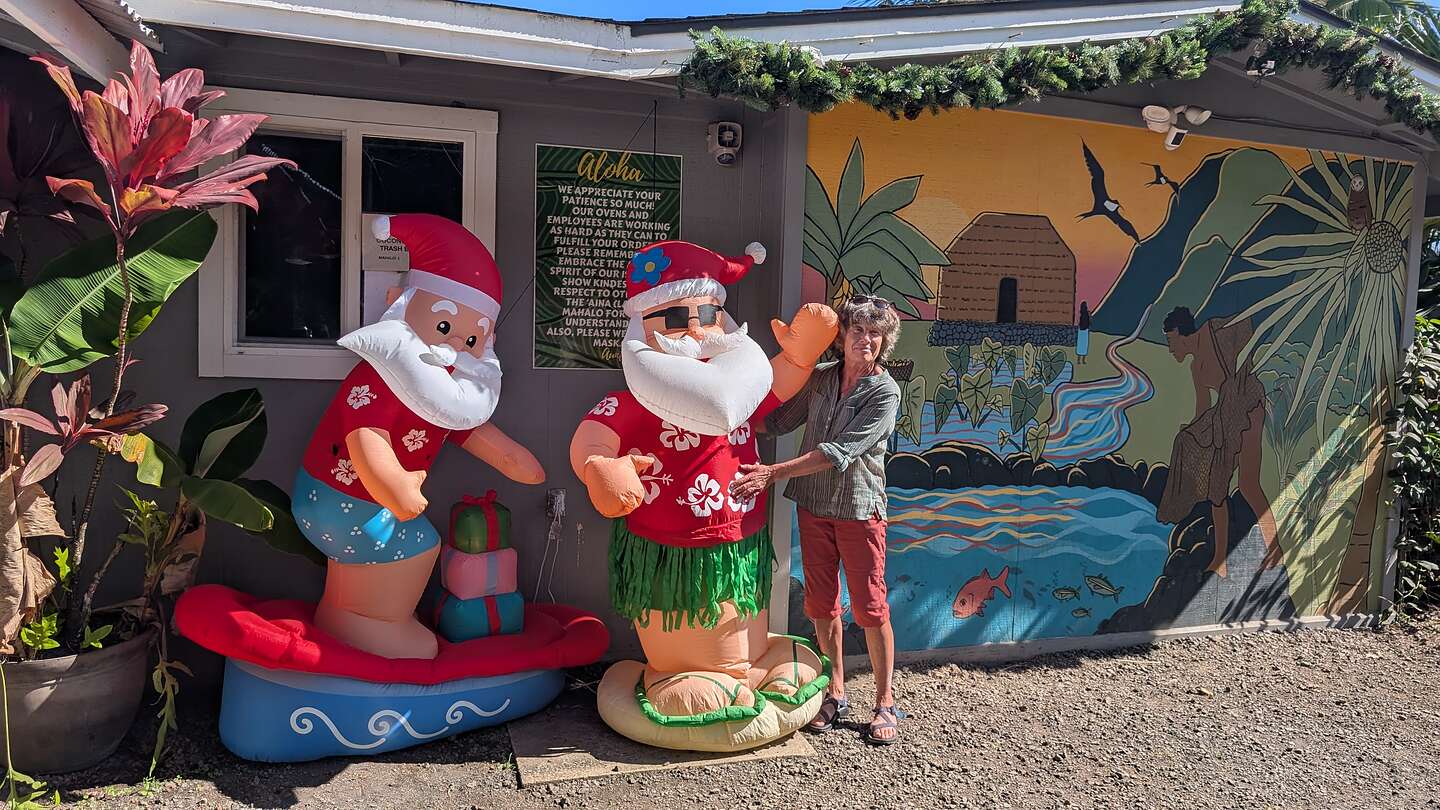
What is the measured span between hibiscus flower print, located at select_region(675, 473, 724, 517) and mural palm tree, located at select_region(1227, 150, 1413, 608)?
11.6 feet

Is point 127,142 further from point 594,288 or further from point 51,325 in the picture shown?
point 594,288

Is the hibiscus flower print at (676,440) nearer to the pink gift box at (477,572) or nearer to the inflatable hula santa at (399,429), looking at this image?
the inflatable hula santa at (399,429)

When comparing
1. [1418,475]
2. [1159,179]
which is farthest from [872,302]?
[1418,475]

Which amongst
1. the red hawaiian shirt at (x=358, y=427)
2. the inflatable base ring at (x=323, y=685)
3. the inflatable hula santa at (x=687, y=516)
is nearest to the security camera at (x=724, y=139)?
the inflatable hula santa at (x=687, y=516)

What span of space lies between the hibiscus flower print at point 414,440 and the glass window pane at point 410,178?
779 millimetres

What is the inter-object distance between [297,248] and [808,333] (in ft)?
7.54

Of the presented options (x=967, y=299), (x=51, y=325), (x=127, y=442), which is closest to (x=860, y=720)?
(x=967, y=299)

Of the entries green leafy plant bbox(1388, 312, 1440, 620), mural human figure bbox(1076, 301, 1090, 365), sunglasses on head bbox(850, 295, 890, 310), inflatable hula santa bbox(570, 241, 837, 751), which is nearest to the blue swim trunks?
inflatable hula santa bbox(570, 241, 837, 751)

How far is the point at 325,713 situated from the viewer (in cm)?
349

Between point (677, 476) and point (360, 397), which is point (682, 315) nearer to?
point (677, 476)

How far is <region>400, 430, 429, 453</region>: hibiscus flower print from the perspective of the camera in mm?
3551

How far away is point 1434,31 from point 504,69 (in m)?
13.1

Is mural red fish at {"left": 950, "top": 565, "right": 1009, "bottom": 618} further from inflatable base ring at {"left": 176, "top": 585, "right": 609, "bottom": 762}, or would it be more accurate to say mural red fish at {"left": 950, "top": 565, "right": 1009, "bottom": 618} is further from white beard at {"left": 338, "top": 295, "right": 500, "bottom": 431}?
white beard at {"left": 338, "top": 295, "right": 500, "bottom": 431}

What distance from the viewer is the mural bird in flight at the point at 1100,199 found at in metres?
4.94
